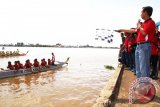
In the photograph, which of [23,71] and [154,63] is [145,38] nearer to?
[154,63]

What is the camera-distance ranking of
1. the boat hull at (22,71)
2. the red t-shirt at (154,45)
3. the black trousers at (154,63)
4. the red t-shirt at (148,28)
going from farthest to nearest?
1. the boat hull at (22,71)
2. the black trousers at (154,63)
3. the red t-shirt at (154,45)
4. the red t-shirt at (148,28)

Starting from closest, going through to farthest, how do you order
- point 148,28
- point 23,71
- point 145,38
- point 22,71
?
point 148,28 → point 145,38 → point 22,71 → point 23,71

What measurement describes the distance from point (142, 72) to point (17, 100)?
10036 mm

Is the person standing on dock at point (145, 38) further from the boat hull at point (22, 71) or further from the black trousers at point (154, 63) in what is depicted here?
the boat hull at point (22, 71)

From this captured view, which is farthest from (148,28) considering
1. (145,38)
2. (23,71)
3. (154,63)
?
(23,71)

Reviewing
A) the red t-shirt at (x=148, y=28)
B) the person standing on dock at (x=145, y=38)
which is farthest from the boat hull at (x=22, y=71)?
the red t-shirt at (x=148, y=28)

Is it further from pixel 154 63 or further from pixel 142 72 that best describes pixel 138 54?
pixel 154 63

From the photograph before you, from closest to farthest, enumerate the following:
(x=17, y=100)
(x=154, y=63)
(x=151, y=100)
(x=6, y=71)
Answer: (x=151, y=100) < (x=154, y=63) < (x=17, y=100) < (x=6, y=71)

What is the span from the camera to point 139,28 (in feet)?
19.8

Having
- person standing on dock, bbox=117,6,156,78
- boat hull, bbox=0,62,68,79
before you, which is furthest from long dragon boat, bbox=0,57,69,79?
person standing on dock, bbox=117,6,156,78

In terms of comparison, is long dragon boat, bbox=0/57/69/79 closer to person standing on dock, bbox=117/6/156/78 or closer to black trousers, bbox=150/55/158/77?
black trousers, bbox=150/55/158/77

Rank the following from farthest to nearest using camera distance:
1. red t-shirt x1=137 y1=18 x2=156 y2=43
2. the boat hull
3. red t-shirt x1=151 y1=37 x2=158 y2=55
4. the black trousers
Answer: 1. the boat hull
2. the black trousers
3. red t-shirt x1=151 y1=37 x2=158 y2=55
4. red t-shirt x1=137 y1=18 x2=156 y2=43

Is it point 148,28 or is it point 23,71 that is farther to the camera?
point 23,71

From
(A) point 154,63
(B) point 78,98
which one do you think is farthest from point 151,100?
(B) point 78,98
